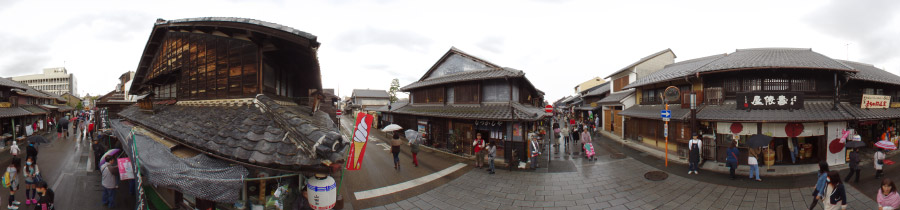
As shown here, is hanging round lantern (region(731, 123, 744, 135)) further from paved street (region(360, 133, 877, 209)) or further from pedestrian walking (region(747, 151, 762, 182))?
paved street (region(360, 133, 877, 209))

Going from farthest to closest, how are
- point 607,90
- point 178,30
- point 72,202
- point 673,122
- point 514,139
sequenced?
point 607,90
point 673,122
point 514,139
point 72,202
point 178,30

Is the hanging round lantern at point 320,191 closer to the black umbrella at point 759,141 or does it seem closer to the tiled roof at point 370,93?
the black umbrella at point 759,141

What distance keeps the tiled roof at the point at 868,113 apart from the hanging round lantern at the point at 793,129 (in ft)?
8.46

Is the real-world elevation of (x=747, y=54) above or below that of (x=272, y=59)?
above

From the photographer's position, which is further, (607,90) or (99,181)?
(607,90)

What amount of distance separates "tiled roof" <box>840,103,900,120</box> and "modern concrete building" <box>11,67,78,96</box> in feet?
462

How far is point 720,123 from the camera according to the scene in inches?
507

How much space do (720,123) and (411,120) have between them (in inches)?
729

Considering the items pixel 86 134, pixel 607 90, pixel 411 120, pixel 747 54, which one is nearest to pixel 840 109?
pixel 747 54

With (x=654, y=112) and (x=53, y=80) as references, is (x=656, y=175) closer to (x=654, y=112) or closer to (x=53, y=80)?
(x=654, y=112)

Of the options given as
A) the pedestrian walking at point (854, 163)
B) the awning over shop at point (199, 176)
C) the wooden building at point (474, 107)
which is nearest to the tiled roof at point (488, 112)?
the wooden building at point (474, 107)

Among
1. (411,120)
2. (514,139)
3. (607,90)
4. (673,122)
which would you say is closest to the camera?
(514,139)

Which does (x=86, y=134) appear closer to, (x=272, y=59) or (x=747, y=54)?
(x=272, y=59)

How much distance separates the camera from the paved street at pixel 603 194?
8.30 meters
